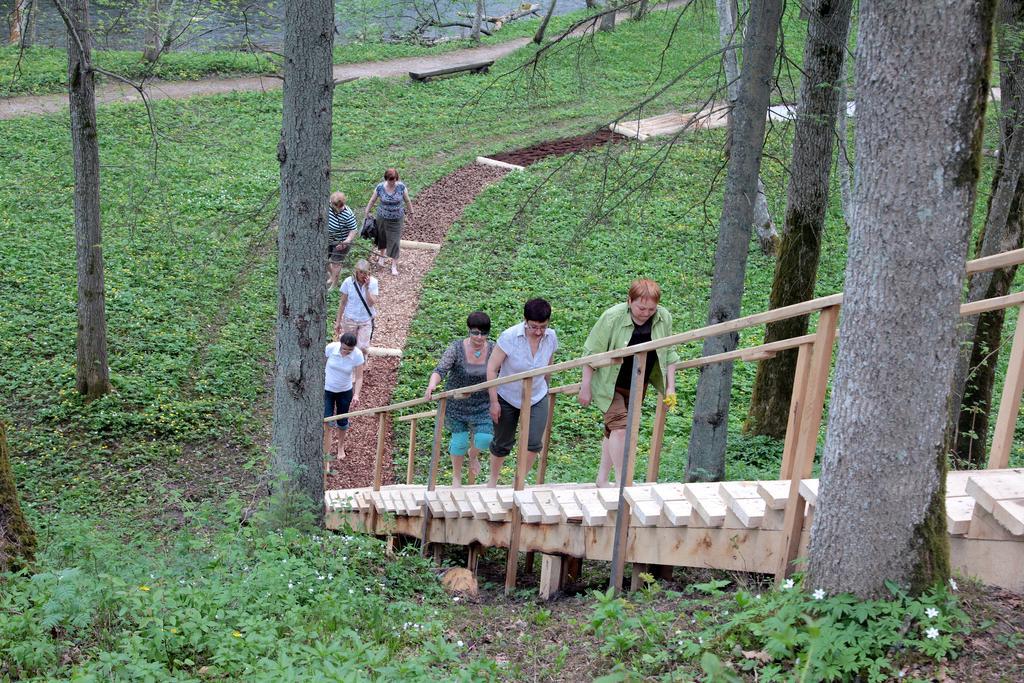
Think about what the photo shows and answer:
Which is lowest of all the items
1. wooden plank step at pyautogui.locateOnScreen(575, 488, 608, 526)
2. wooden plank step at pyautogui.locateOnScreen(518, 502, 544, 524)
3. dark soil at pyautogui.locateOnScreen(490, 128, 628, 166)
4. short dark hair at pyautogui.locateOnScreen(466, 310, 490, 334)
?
wooden plank step at pyautogui.locateOnScreen(518, 502, 544, 524)

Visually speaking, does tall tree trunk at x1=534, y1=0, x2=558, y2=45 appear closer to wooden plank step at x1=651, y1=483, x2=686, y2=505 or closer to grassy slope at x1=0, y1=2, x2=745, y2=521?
grassy slope at x1=0, y1=2, x2=745, y2=521

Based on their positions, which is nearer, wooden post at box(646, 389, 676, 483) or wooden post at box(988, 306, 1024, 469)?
wooden post at box(988, 306, 1024, 469)

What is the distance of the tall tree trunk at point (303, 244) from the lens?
23.5 feet

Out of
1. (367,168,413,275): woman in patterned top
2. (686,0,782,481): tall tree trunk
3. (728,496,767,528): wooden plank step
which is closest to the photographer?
(728,496,767,528): wooden plank step

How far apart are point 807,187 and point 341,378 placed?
516cm

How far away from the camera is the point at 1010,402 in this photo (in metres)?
4.33

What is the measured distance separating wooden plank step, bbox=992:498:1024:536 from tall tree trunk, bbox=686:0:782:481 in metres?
3.12

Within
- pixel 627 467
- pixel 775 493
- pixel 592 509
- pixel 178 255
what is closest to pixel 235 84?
pixel 178 255

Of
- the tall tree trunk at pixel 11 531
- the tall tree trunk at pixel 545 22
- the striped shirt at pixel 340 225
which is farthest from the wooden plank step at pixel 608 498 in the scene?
the striped shirt at pixel 340 225

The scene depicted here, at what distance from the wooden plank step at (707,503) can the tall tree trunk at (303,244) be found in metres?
3.41

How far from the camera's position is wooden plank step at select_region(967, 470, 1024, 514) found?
12.4ft

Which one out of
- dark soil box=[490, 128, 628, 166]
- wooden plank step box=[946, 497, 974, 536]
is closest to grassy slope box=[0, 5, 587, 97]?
dark soil box=[490, 128, 628, 166]

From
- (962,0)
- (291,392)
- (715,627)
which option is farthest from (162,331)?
(962,0)

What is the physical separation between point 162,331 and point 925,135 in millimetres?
11879
